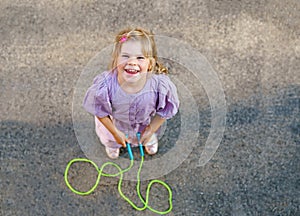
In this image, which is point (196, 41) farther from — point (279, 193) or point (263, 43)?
point (279, 193)

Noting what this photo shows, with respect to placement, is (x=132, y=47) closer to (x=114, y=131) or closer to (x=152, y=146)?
(x=114, y=131)

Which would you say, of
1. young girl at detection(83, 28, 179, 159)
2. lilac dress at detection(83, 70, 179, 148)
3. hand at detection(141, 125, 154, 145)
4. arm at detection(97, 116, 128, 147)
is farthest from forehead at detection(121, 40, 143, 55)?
hand at detection(141, 125, 154, 145)

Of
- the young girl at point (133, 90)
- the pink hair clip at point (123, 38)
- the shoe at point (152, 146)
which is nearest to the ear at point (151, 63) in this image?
the young girl at point (133, 90)

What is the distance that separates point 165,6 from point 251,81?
1.94 feet

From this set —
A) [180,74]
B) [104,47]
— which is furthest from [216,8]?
[104,47]

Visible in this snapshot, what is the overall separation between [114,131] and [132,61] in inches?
16.6

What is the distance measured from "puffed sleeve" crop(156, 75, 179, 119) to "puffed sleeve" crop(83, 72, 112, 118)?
0.20 meters

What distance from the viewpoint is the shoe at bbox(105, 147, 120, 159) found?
2471mm

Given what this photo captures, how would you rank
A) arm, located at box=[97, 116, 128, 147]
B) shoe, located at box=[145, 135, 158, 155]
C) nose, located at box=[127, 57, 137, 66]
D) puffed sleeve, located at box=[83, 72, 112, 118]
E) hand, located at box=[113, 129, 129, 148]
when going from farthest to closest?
shoe, located at box=[145, 135, 158, 155]
hand, located at box=[113, 129, 129, 148]
arm, located at box=[97, 116, 128, 147]
puffed sleeve, located at box=[83, 72, 112, 118]
nose, located at box=[127, 57, 137, 66]

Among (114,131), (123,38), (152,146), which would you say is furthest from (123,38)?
(152,146)

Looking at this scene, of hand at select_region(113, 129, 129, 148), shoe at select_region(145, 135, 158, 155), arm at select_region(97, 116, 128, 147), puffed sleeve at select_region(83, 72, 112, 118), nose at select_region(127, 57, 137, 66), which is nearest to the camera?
nose at select_region(127, 57, 137, 66)

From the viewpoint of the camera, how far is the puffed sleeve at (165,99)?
2066mm

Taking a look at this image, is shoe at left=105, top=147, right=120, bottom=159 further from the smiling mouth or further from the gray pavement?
the smiling mouth

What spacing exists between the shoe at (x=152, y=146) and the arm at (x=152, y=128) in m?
0.04
